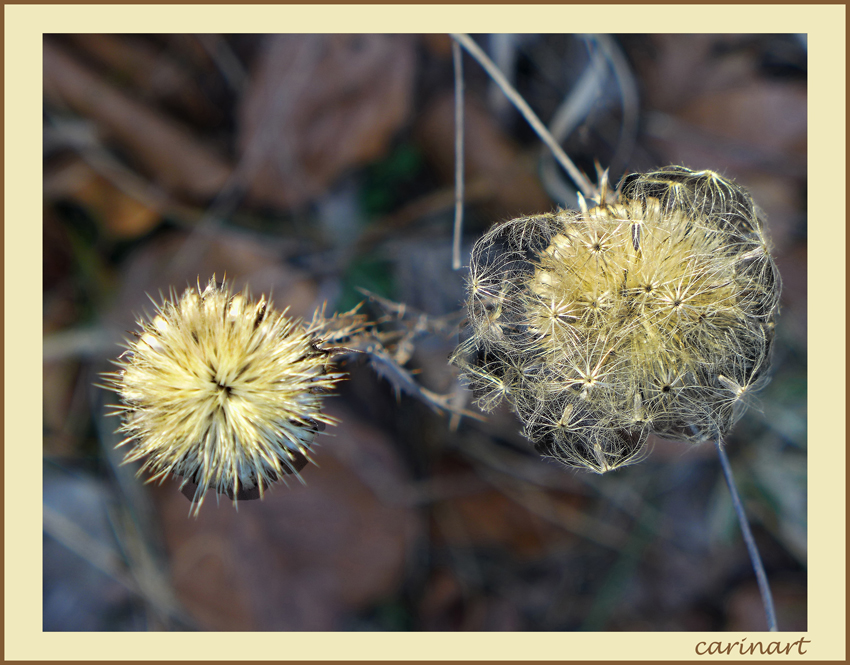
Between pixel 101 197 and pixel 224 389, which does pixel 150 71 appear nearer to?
pixel 101 197

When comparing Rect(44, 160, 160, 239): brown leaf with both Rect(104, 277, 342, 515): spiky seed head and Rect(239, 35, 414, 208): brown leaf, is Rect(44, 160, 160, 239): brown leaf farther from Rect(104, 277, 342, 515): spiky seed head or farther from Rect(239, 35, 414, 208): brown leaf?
Rect(104, 277, 342, 515): spiky seed head

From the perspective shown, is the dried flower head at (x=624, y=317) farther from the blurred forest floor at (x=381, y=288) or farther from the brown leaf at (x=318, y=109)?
the brown leaf at (x=318, y=109)

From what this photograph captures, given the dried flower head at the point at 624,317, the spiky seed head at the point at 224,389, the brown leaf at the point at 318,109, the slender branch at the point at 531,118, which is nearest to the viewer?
the spiky seed head at the point at 224,389

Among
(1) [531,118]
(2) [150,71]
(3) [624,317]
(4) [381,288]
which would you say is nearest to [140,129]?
(2) [150,71]

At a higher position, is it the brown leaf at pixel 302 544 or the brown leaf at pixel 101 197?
the brown leaf at pixel 101 197

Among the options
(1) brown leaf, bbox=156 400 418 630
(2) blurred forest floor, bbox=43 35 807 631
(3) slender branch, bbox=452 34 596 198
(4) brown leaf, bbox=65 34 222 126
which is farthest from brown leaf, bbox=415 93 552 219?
(1) brown leaf, bbox=156 400 418 630

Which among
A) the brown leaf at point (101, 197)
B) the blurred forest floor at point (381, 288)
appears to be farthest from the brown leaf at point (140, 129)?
the brown leaf at point (101, 197)
